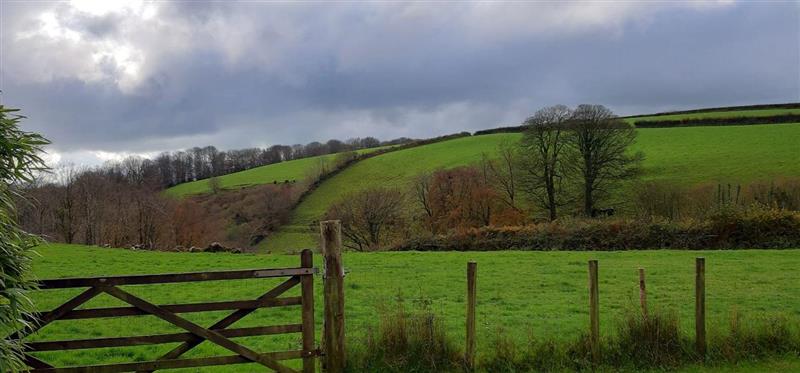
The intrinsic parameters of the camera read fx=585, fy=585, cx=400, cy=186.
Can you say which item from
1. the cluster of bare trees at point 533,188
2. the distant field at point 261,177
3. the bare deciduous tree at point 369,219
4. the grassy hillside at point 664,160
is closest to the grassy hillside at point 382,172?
the grassy hillside at point 664,160

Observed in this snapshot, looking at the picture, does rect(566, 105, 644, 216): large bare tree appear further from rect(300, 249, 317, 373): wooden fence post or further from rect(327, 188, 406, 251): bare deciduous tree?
rect(300, 249, 317, 373): wooden fence post

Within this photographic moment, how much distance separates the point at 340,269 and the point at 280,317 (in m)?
6.49

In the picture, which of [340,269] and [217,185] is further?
[217,185]

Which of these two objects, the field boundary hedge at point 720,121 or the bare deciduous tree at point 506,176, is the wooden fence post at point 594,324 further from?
the field boundary hedge at point 720,121

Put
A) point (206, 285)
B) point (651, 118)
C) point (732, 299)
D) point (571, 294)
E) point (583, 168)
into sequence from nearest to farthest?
point (732, 299), point (571, 294), point (206, 285), point (583, 168), point (651, 118)

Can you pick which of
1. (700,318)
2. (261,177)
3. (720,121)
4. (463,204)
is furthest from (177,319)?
(261,177)

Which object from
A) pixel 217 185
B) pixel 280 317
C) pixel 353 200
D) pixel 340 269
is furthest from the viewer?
pixel 217 185

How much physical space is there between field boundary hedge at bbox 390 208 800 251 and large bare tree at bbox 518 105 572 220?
17650mm

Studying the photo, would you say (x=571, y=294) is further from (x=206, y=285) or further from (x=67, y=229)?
(x=67, y=229)

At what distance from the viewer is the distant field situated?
93.5 meters

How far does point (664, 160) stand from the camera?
6356 cm

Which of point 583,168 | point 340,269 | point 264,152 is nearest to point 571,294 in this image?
point 340,269

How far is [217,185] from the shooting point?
95375mm

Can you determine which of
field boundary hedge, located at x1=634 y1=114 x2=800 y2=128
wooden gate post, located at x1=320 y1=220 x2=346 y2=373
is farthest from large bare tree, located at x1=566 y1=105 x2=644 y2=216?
wooden gate post, located at x1=320 y1=220 x2=346 y2=373
